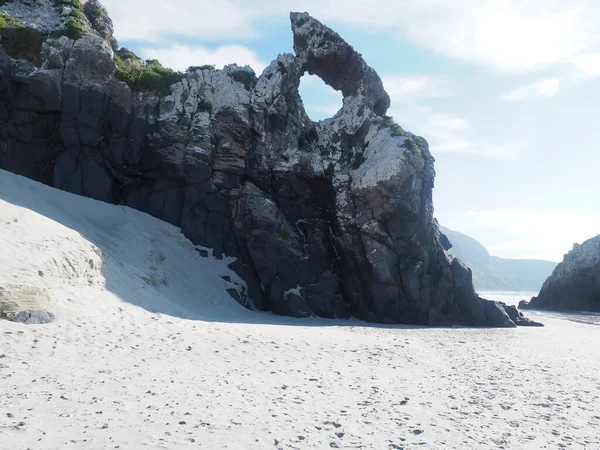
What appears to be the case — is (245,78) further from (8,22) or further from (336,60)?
(8,22)

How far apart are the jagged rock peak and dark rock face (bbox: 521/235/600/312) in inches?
1944

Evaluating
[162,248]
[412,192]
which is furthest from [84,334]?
[412,192]

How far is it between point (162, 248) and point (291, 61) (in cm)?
1910

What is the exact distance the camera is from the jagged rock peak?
36844 millimetres

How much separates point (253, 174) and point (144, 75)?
10.8 meters

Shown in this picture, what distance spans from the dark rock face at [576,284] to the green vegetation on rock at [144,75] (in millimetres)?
65716

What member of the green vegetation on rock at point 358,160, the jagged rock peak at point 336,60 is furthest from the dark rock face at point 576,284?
the green vegetation on rock at point 358,160

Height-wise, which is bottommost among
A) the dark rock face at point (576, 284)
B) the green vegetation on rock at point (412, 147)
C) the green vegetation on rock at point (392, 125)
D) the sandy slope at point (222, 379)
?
the sandy slope at point (222, 379)

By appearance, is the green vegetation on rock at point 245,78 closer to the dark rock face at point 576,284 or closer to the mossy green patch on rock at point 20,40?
the mossy green patch on rock at point 20,40

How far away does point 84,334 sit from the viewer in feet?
40.0

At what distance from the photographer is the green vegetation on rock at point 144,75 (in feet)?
100

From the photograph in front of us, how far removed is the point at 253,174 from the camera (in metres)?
31.4

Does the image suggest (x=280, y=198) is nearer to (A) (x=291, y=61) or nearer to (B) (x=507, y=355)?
(A) (x=291, y=61)

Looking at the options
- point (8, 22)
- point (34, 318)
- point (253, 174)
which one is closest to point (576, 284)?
point (253, 174)
